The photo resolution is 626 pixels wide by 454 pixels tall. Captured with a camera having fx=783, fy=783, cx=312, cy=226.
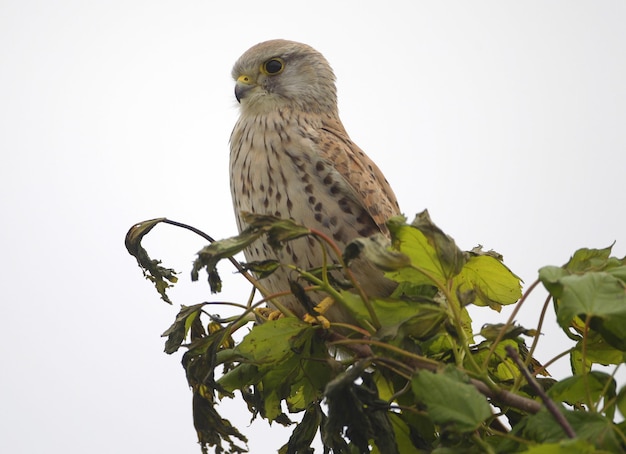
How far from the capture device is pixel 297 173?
2.97 m

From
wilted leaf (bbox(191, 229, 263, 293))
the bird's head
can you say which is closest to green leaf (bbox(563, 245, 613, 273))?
wilted leaf (bbox(191, 229, 263, 293))

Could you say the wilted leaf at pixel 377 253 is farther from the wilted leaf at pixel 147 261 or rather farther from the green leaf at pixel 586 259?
the wilted leaf at pixel 147 261

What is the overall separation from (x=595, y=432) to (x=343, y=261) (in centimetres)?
50

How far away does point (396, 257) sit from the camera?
4.53 feet

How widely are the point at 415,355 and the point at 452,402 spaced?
17cm

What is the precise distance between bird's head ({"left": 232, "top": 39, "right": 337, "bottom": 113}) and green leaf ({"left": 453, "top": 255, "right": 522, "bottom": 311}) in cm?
192

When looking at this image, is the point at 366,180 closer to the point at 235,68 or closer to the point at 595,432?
the point at 235,68

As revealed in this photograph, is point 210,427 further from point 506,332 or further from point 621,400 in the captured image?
point 621,400

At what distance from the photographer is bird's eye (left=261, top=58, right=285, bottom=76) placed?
366cm

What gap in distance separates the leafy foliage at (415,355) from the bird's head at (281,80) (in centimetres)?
178

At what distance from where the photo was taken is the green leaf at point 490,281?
1.73 meters

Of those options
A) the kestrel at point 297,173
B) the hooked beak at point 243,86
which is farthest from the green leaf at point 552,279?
the hooked beak at point 243,86

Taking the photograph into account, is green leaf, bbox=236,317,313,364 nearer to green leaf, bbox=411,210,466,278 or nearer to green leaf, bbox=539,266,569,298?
green leaf, bbox=411,210,466,278

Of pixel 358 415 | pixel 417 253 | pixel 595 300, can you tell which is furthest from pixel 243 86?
pixel 595 300
